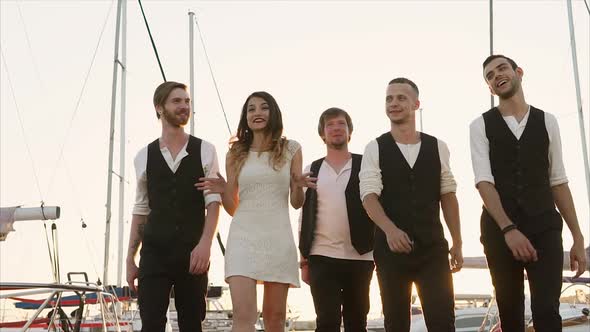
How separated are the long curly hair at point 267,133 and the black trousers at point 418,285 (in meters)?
Result: 0.94

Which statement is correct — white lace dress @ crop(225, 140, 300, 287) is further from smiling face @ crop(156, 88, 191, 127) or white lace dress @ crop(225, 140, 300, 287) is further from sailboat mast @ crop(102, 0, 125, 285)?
sailboat mast @ crop(102, 0, 125, 285)

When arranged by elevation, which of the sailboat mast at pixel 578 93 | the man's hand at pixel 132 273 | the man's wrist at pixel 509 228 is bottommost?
the man's hand at pixel 132 273

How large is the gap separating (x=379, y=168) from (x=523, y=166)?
0.95m

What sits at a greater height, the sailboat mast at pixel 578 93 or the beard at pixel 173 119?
the sailboat mast at pixel 578 93

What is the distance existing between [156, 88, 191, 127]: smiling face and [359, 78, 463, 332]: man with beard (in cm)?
131

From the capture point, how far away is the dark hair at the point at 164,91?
628cm

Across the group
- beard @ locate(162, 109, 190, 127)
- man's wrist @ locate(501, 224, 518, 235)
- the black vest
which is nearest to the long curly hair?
beard @ locate(162, 109, 190, 127)

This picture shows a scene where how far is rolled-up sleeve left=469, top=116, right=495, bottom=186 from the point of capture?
18.9ft

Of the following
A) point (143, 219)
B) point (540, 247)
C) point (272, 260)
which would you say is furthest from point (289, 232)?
point (540, 247)

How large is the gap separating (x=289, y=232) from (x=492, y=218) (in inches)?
52.4

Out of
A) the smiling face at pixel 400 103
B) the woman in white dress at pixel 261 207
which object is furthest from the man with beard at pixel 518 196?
the woman in white dress at pixel 261 207

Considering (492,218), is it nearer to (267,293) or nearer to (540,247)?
(540,247)

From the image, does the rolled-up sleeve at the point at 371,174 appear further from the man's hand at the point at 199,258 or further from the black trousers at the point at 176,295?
the black trousers at the point at 176,295

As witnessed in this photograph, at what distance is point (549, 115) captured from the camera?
589cm
